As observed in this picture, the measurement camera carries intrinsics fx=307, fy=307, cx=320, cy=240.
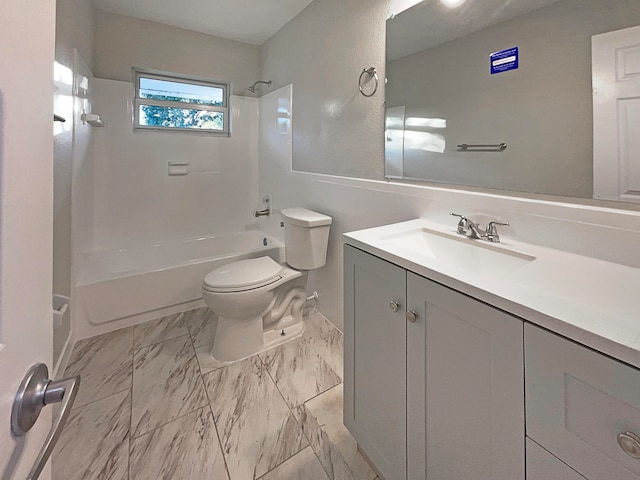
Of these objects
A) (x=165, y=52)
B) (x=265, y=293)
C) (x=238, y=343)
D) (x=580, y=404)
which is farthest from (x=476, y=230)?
(x=165, y=52)

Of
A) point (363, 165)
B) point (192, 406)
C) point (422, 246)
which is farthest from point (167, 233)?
point (422, 246)

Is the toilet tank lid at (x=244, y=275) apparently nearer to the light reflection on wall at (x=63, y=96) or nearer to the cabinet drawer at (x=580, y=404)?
the light reflection on wall at (x=63, y=96)

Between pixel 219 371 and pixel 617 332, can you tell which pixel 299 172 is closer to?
pixel 219 371

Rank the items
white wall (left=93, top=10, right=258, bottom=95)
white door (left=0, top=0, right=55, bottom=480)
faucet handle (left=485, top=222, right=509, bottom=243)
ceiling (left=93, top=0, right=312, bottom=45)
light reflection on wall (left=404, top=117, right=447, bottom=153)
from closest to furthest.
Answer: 1. white door (left=0, top=0, right=55, bottom=480)
2. faucet handle (left=485, top=222, right=509, bottom=243)
3. light reflection on wall (left=404, top=117, right=447, bottom=153)
4. ceiling (left=93, top=0, right=312, bottom=45)
5. white wall (left=93, top=10, right=258, bottom=95)

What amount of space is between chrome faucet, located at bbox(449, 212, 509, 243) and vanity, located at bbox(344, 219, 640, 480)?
0.04 metres

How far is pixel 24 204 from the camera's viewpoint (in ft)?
1.19

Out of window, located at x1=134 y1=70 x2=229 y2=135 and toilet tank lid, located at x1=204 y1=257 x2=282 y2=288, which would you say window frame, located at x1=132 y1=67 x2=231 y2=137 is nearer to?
window, located at x1=134 y1=70 x2=229 y2=135

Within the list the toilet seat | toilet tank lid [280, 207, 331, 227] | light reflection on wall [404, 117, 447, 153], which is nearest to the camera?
light reflection on wall [404, 117, 447, 153]

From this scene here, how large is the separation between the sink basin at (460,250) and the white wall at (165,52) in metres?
2.62

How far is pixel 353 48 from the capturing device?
6.09 ft

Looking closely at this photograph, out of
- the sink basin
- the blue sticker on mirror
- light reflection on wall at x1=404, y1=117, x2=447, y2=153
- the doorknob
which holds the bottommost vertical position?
the doorknob

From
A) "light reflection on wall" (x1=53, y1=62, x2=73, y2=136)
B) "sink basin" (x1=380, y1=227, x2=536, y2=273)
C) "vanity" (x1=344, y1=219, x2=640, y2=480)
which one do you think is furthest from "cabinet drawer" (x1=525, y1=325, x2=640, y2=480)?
"light reflection on wall" (x1=53, y1=62, x2=73, y2=136)

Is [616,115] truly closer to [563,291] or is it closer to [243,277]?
[563,291]

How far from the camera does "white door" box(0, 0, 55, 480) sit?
0.32 m
